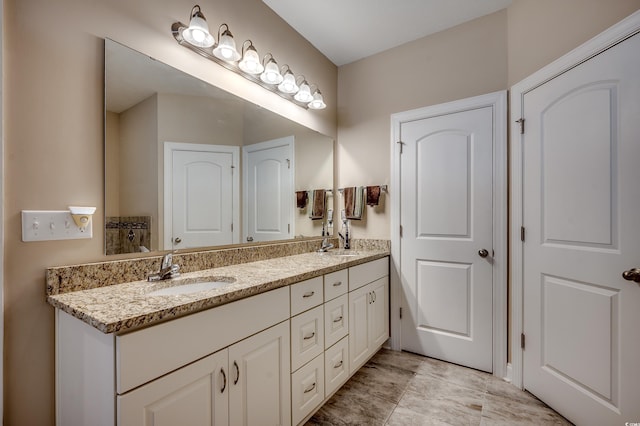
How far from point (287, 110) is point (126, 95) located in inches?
45.7

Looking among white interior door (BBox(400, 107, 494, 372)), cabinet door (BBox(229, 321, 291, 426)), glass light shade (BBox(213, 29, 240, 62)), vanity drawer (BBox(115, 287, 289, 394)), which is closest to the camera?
vanity drawer (BBox(115, 287, 289, 394))

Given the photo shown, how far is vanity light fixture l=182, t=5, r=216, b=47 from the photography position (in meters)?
1.52

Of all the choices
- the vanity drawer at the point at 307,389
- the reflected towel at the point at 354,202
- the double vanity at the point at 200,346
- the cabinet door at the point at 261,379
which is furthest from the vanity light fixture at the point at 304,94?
the vanity drawer at the point at 307,389

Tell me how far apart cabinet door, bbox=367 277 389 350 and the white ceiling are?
1.95 m

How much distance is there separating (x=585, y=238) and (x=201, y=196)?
6.79 feet

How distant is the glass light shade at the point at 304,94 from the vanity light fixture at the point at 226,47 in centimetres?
64

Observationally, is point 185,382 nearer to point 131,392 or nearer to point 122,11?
point 131,392

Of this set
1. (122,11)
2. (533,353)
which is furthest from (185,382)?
(533,353)

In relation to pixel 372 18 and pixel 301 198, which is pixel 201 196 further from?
pixel 372 18

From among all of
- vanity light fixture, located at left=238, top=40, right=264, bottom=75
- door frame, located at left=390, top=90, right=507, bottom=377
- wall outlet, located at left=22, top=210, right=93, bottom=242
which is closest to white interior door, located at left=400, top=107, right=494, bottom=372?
door frame, located at left=390, top=90, right=507, bottom=377

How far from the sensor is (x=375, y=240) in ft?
8.67

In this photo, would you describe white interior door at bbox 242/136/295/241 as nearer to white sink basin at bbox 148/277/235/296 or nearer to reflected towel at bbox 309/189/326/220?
reflected towel at bbox 309/189/326/220

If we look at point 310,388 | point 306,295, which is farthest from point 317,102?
point 310,388

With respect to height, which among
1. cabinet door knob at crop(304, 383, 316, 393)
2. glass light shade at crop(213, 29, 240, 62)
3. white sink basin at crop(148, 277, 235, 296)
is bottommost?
cabinet door knob at crop(304, 383, 316, 393)
